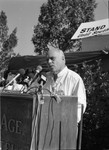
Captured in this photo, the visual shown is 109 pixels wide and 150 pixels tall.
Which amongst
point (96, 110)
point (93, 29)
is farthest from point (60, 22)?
point (96, 110)

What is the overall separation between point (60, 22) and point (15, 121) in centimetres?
2029

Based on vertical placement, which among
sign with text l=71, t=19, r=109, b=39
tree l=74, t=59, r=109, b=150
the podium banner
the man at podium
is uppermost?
sign with text l=71, t=19, r=109, b=39

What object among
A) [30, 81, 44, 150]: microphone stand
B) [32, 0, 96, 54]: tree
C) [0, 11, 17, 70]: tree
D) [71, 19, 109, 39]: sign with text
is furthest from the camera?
[0, 11, 17, 70]: tree

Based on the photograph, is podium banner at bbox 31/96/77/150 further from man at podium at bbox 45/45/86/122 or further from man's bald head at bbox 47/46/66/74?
man's bald head at bbox 47/46/66/74

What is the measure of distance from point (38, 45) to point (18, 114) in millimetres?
20308

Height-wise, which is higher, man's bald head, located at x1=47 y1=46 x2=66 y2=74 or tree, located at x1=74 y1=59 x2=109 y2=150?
man's bald head, located at x1=47 y1=46 x2=66 y2=74

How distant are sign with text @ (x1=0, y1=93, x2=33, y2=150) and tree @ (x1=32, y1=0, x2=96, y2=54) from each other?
19410 millimetres

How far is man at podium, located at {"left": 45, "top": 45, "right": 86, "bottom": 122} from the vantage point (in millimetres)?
3191

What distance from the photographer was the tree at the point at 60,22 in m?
22.6

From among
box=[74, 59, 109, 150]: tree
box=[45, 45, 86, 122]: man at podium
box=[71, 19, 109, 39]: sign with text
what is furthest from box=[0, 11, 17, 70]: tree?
box=[45, 45, 86, 122]: man at podium

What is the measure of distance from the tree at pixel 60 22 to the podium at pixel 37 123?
19432mm

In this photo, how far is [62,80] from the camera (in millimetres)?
3385

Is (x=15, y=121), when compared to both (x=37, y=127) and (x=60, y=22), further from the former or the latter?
(x=60, y=22)

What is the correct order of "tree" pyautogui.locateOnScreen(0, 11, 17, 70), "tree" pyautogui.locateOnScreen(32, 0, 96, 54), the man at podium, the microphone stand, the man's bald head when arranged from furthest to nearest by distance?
"tree" pyautogui.locateOnScreen(0, 11, 17, 70), "tree" pyautogui.locateOnScreen(32, 0, 96, 54), the man's bald head, the man at podium, the microphone stand
